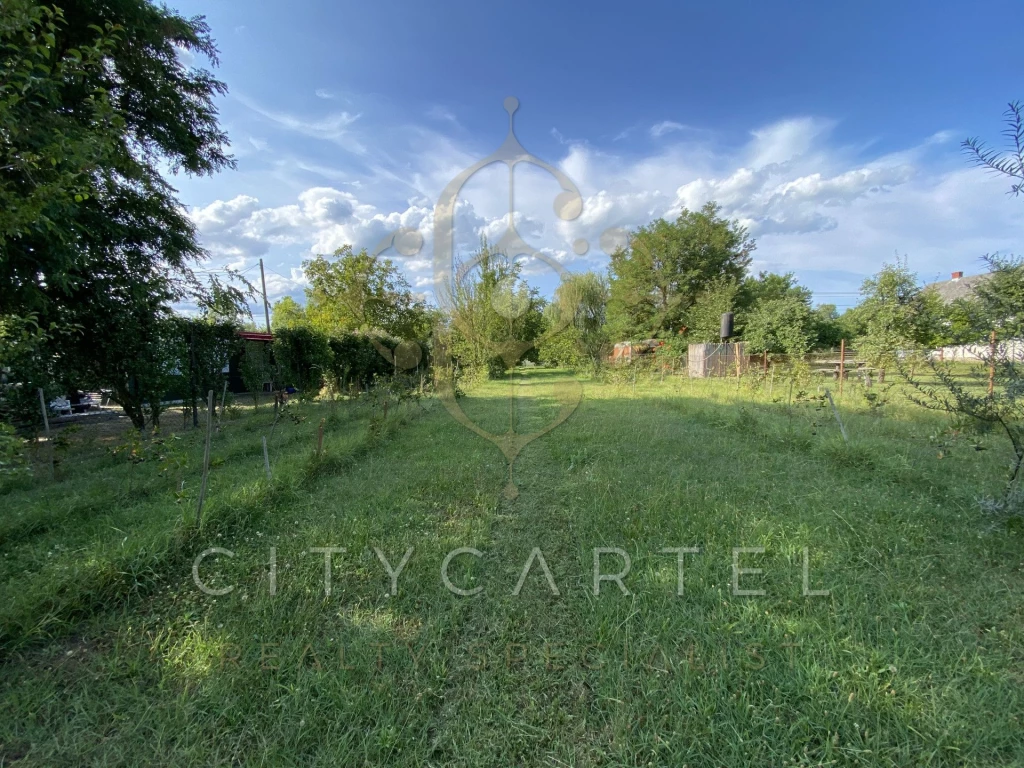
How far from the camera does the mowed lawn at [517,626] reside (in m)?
1.15

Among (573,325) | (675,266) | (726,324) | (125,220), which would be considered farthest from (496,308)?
(675,266)

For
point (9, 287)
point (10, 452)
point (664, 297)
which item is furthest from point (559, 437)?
point (664, 297)

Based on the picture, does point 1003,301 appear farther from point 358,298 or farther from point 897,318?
point 358,298

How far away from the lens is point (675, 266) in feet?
65.7

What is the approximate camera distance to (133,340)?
502 cm

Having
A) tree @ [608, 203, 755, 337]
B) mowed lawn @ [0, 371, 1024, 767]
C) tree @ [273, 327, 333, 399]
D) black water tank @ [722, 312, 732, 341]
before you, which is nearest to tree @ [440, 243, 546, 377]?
mowed lawn @ [0, 371, 1024, 767]

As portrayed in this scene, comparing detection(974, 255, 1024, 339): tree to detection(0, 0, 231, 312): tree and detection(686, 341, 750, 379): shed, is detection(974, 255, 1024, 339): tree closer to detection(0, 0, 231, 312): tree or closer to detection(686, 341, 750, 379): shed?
detection(0, 0, 231, 312): tree

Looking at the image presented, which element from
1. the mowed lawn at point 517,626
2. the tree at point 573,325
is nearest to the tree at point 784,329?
the tree at point 573,325

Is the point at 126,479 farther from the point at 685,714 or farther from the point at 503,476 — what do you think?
the point at 685,714

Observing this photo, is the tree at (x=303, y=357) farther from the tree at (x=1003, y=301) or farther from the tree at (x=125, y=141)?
the tree at (x=1003, y=301)

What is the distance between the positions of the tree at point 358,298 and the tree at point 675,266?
11.7m

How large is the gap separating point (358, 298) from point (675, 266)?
16.8 m

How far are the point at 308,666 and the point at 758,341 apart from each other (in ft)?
51.6

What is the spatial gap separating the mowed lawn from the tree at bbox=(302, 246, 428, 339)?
1458cm
